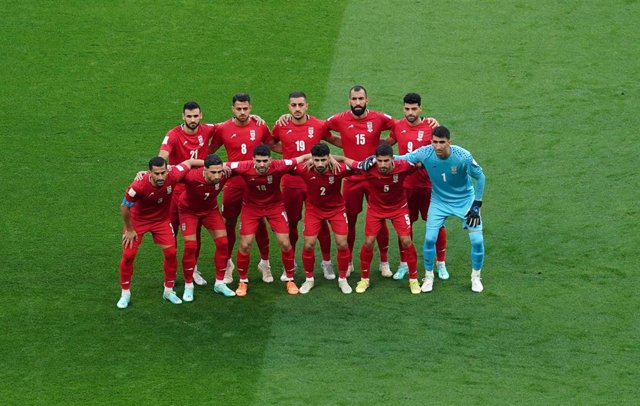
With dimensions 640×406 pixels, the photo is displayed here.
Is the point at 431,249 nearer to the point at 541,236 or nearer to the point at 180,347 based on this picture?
the point at 541,236

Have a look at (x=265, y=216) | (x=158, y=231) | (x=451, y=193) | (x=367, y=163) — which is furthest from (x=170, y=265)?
(x=451, y=193)

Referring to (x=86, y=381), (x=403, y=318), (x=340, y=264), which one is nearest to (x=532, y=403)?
(x=403, y=318)

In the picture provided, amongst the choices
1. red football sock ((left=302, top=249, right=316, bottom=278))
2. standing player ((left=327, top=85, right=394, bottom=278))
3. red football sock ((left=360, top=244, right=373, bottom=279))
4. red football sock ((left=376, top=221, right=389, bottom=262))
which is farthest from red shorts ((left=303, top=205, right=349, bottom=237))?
red football sock ((left=376, top=221, right=389, bottom=262))

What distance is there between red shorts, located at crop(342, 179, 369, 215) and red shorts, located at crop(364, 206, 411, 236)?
1.38ft

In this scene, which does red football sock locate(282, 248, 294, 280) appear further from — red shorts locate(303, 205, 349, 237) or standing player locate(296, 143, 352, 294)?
red shorts locate(303, 205, 349, 237)

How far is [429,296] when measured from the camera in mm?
15375

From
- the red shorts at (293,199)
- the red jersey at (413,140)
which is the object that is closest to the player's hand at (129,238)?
the red shorts at (293,199)

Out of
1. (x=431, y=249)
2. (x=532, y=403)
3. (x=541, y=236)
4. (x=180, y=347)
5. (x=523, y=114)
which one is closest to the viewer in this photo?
(x=532, y=403)

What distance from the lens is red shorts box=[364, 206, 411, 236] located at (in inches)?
602

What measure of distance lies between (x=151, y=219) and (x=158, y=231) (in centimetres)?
16

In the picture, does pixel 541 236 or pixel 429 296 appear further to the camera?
pixel 541 236

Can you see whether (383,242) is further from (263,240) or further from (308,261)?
(263,240)

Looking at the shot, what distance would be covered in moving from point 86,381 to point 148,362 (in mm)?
707

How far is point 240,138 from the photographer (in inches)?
615
